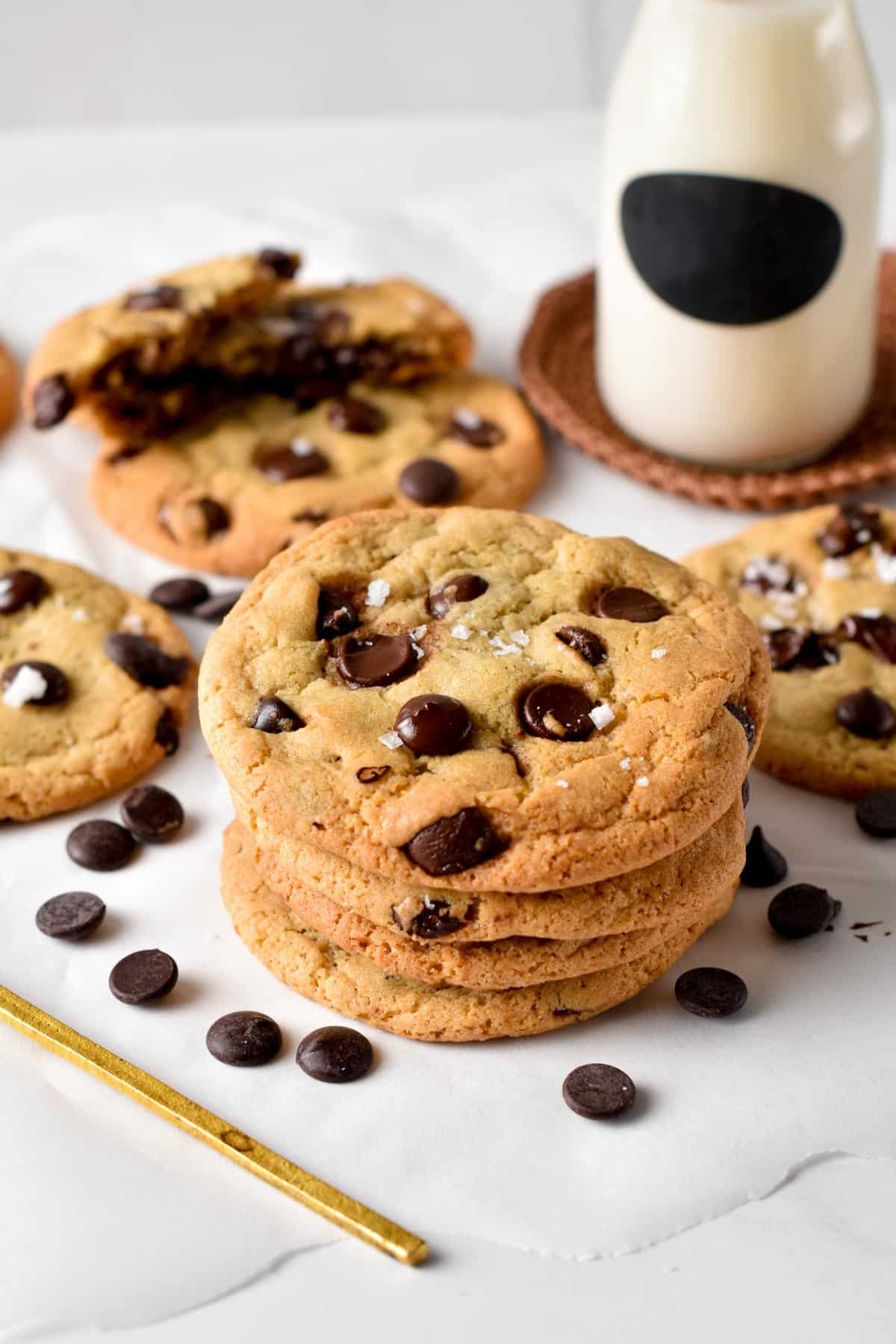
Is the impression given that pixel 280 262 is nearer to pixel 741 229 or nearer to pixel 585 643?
pixel 741 229

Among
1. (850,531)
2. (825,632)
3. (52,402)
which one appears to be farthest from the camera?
(52,402)

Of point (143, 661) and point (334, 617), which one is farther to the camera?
point (143, 661)

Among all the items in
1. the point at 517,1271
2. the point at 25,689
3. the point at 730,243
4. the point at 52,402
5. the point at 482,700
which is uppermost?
the point at 730,243

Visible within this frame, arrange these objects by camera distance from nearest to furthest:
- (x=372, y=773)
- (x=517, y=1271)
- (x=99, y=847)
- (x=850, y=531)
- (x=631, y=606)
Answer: (x=517, y=1271) → (x=372, y=773) → (x=631, y=606) → (x=99, y=847) → (x=850, y=531)

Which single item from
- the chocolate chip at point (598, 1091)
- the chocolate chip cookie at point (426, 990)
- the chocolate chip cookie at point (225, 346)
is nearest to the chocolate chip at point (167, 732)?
the chocolate chip cookie at point (426, 990)

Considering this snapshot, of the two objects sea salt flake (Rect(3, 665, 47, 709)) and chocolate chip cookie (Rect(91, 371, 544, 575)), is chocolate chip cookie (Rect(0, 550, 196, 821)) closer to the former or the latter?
sea salt flake (Rect(3, 665, 47, 709))

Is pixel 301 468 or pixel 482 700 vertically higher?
pixel 482 700

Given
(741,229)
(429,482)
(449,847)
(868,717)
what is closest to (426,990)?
(449,847)
